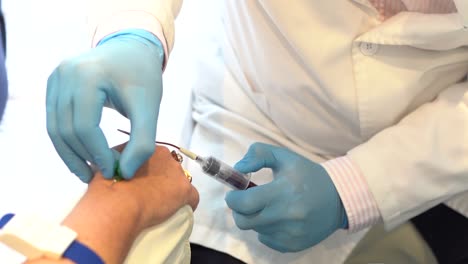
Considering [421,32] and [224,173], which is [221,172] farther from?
[421,32]

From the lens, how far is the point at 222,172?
Answer: 78 centimetres

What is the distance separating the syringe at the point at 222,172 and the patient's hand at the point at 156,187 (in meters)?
0.04

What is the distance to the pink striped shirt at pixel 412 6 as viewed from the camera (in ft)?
2.58

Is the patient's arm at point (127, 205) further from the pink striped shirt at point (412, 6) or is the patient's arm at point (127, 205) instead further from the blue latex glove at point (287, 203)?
the pink striped shirt at point (412, 6)

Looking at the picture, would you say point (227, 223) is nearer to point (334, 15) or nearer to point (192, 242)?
point (192, 242)

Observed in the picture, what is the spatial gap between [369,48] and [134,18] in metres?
0.33

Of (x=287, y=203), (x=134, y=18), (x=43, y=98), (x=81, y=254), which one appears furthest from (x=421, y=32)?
(x=43, y=98)

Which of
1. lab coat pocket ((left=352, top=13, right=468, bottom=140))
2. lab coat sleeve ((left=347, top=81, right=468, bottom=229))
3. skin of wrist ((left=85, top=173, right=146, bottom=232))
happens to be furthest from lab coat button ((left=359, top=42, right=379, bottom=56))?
skin of wrist ((left=85, top=173, right=146, bottom=232))

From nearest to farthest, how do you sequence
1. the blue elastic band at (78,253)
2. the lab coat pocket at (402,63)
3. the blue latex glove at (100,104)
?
the blue elastic band at (78,253), the blue latex glove at (100,104), the lab coat pocket at (402,63)

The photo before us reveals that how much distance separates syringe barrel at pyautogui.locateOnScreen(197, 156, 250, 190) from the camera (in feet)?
2.52

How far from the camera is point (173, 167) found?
72cm

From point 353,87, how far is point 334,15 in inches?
4.2

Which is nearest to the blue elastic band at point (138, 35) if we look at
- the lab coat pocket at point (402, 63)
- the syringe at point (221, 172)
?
the syringe at point (221, 172)

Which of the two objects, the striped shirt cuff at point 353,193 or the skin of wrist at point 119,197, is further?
the striped shirt cuff at point 353,193
